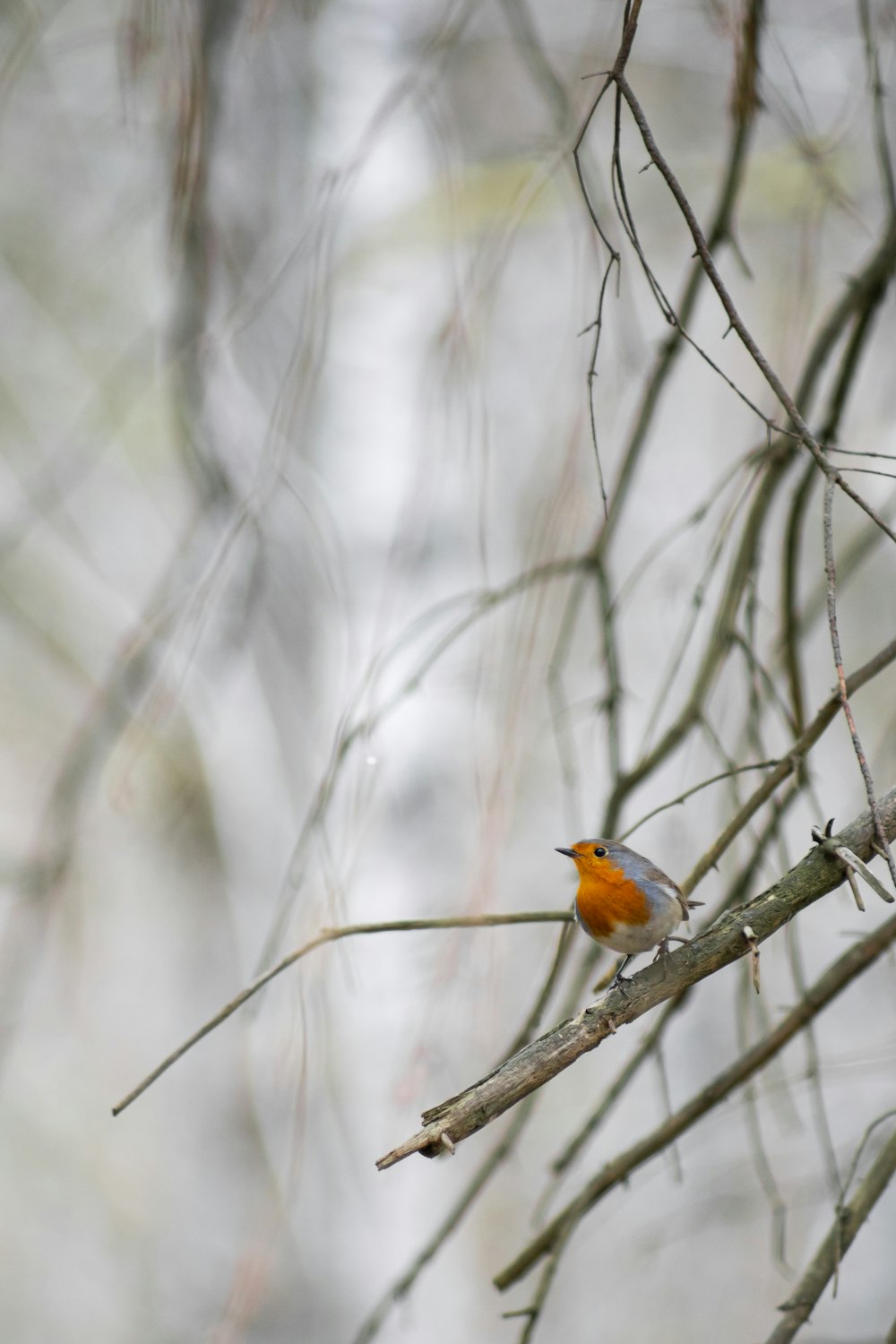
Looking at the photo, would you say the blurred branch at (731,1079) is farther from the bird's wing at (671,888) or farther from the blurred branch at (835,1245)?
the bird's wing at (671,888)

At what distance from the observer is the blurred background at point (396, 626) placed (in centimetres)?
87

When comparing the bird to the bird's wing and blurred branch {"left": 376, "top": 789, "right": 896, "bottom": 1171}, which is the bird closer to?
the bird's wing

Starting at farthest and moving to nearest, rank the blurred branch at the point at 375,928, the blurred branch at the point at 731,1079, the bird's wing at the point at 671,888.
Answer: the blurred branch at the point at 731,1079 → the bird's wing at the point at 671,888 → the blurred branch at the point at 375,928

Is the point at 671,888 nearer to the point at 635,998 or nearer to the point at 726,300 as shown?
the point at 635,998

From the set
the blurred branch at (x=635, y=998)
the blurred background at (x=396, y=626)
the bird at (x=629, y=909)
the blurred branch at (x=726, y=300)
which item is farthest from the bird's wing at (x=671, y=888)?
the blurred branch at (x=726, y=300)

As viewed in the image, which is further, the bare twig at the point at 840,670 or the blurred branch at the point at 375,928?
the blurred branch at the point at 375,928

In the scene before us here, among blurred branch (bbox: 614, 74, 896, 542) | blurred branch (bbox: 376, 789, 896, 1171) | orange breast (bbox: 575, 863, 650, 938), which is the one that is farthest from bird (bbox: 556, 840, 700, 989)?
blurred branch (bbox: 614, 74, 896, 542)

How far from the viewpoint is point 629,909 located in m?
0.71

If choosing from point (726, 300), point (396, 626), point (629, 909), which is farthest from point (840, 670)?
point (396, 626)

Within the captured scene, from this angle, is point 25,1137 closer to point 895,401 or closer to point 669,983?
point 895,401

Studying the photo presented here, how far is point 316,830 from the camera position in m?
0.80

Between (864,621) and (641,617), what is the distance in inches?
22.8

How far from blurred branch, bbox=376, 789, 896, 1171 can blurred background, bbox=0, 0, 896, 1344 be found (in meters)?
0.21

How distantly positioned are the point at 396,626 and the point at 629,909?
469mm
